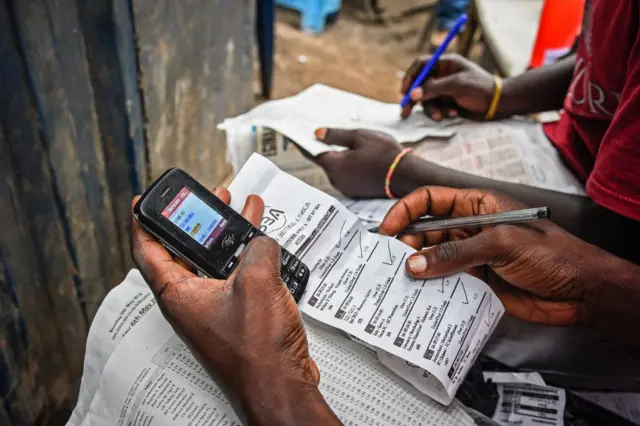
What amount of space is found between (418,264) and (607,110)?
17.8 inches

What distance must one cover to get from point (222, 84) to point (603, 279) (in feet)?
3.81

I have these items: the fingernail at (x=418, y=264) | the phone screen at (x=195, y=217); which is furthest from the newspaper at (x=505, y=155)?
the phone screen at (x=195, y=217)

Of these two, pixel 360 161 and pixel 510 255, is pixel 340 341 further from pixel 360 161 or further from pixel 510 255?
pixel 360 161

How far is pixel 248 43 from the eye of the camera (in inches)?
65.9

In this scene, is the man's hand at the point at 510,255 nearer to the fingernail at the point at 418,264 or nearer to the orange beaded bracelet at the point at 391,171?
the fingernail at the point at 418,264

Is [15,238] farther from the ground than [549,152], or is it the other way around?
[549,152]

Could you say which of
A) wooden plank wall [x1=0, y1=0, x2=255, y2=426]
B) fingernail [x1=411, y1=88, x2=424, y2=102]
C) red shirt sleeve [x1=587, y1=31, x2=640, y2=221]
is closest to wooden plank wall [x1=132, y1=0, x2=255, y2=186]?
wooden plank wall [x1=0, y1=0, x2=255, y2=426]

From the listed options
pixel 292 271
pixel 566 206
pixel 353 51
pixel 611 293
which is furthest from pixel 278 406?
pixel 353 51

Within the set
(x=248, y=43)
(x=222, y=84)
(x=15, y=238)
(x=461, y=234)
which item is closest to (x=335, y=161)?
(x=461, y=234)

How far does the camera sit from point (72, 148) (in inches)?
39.4

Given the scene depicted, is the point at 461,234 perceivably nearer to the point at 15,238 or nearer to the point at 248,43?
the point at 15,238

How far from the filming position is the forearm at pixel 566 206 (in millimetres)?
895

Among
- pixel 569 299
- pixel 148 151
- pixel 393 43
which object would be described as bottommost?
pixel 393 43

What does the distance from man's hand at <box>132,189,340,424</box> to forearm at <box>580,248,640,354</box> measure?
0.39 m
